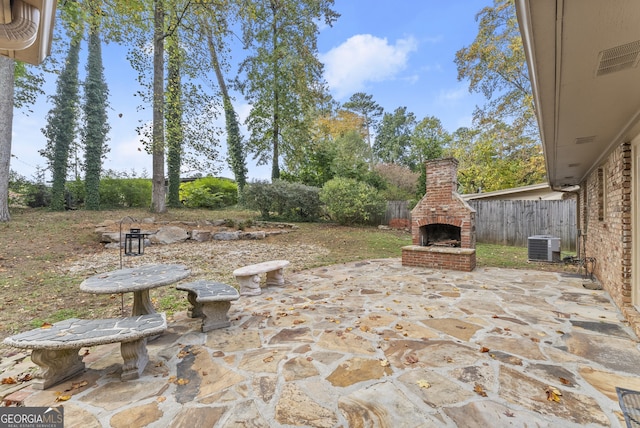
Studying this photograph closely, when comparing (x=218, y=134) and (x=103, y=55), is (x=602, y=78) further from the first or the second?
(x=103, y=55)

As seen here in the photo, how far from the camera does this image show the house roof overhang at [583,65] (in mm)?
1190

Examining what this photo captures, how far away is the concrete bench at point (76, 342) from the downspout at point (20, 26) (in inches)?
72.0

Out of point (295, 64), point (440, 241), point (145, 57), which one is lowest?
point (440, 241)

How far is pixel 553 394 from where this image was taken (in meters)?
1.90

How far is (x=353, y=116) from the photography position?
77.4 feet

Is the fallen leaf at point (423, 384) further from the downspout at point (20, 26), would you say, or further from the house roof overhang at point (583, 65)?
the downspout at point (20, 26)

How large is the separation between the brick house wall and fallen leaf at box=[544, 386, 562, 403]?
69.6 inches

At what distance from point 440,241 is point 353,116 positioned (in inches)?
757

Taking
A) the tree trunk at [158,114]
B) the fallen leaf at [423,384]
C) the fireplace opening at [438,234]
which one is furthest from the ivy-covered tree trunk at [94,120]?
the fallen leaf at [423,384]

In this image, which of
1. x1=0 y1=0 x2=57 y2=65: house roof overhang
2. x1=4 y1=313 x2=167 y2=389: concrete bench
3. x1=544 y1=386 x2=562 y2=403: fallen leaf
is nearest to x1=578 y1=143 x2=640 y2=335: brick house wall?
x1=544 y1=386 x2=562 y2=403: fallen leaf

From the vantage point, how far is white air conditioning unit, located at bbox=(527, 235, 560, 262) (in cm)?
675

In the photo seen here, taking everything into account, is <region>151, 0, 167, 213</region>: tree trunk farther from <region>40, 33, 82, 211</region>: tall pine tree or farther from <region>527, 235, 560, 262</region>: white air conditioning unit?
<region>527, 235, 560, 262</region>: white air conditioning unit

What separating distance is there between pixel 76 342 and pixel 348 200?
10080mm

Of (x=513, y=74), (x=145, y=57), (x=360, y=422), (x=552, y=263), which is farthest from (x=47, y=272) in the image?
(x=513, y=74)
